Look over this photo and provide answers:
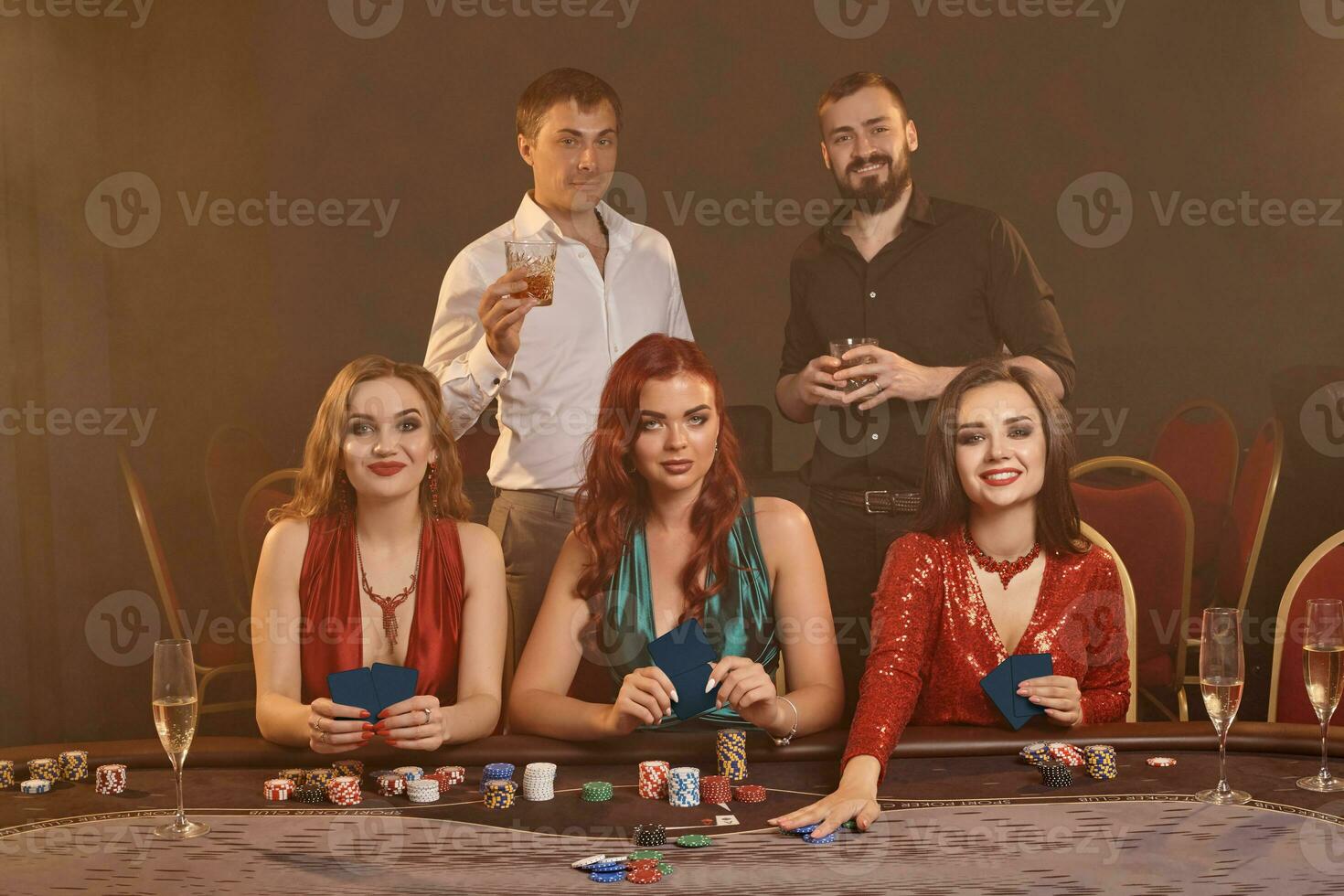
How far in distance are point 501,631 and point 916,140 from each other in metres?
1.73

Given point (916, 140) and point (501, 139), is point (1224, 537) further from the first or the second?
point (501, 139)

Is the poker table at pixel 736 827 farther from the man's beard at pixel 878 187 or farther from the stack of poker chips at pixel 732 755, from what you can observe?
the man's beard at pixel 878 187

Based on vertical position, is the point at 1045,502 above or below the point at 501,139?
below

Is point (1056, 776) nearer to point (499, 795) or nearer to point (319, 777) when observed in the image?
point (499, 795)

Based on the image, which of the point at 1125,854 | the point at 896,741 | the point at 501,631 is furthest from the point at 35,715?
the point at 1125,854

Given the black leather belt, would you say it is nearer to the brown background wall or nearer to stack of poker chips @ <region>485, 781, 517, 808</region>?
the brown background wall

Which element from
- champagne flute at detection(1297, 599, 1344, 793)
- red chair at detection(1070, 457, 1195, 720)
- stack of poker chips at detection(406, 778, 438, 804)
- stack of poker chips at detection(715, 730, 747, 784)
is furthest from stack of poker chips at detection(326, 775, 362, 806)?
red chair at detection(1070, 457, 1195, 720)

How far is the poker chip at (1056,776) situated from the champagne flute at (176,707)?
1086 mm

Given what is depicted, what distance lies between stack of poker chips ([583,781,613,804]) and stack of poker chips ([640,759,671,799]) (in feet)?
0.16

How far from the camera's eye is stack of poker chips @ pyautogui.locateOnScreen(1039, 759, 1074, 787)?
1.72 m

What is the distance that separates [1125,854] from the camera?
147 centimetres

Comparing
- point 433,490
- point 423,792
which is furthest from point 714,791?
point 433,490

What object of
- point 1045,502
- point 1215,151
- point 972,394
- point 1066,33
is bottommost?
point 1045,502

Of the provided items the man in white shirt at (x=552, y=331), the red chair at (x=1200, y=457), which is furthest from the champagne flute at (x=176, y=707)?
the red chair at (x=1200, y=457)
